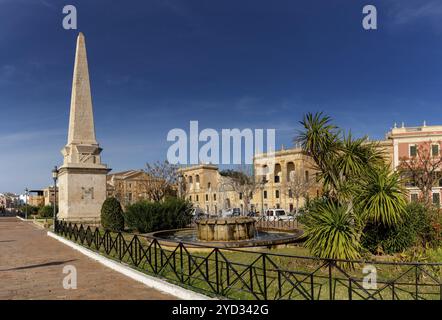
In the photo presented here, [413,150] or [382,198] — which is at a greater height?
[413,150]

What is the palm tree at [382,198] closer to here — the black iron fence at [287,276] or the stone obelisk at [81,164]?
the black iron fence at [287,276]

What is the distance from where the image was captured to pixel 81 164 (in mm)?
24172

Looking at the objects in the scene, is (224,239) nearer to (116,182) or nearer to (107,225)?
(107,225)

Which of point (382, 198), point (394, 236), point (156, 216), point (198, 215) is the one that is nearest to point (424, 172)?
point (198, 215)

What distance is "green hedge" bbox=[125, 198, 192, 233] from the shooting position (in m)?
22.9

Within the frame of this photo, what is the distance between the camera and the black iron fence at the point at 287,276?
22.9 ft

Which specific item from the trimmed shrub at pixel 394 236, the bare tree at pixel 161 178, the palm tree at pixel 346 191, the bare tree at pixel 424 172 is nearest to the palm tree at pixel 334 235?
the palm tree at pixel 346 191

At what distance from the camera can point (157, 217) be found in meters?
23.0

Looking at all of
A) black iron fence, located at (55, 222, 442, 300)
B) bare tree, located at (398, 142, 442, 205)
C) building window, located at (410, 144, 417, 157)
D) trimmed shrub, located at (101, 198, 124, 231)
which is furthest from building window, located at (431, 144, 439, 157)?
black iron fence, located at (55, 222, 442, 300)

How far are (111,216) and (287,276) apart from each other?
14.5m

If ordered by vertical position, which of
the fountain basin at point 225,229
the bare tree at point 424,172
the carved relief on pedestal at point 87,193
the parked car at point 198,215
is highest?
the bare tree at point 424,172

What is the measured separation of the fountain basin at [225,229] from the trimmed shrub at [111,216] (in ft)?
25.4

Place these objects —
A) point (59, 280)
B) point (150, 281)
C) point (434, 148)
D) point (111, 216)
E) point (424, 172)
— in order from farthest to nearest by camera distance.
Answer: point (434, 148) < point (424, 172) < point (111, 216) < point (59, 280) < point (150, 281)

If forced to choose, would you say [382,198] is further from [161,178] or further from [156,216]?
[161,178]
